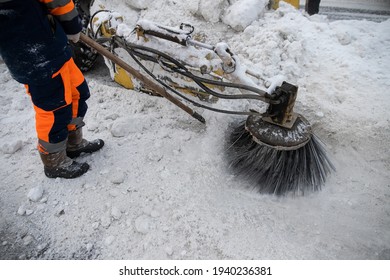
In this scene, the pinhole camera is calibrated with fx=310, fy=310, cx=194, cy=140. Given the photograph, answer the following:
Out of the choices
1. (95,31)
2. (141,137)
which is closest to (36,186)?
(141,137)

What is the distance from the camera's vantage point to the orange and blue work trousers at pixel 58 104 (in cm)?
181

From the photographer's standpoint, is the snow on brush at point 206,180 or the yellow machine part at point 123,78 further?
the yellow machine part at point 123,78

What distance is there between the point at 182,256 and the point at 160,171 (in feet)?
2.13

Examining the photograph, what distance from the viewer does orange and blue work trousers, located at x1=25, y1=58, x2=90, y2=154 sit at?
71.2 inches

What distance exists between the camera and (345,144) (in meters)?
2.38

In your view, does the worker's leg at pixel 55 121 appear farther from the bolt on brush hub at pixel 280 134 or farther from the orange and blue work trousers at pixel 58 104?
the bolt on brush hub at pixel 280 134

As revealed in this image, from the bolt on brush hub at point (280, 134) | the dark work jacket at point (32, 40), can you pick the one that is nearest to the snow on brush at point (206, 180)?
the bolt on brush hub at point (280, 134)

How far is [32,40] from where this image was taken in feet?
5.36

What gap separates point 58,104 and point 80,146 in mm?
516

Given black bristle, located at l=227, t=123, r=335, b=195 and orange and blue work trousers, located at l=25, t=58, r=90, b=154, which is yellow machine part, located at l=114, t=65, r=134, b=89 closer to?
orange and blue work trousers, located at l=25, t=58, r=90, b=154

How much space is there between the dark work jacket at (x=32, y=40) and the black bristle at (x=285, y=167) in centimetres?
134

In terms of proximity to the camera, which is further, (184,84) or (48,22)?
Answer: (184,84)

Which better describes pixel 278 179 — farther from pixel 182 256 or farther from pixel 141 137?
pixel 141 137

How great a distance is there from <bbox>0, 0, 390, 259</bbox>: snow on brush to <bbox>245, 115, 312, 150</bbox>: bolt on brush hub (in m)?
0.31
